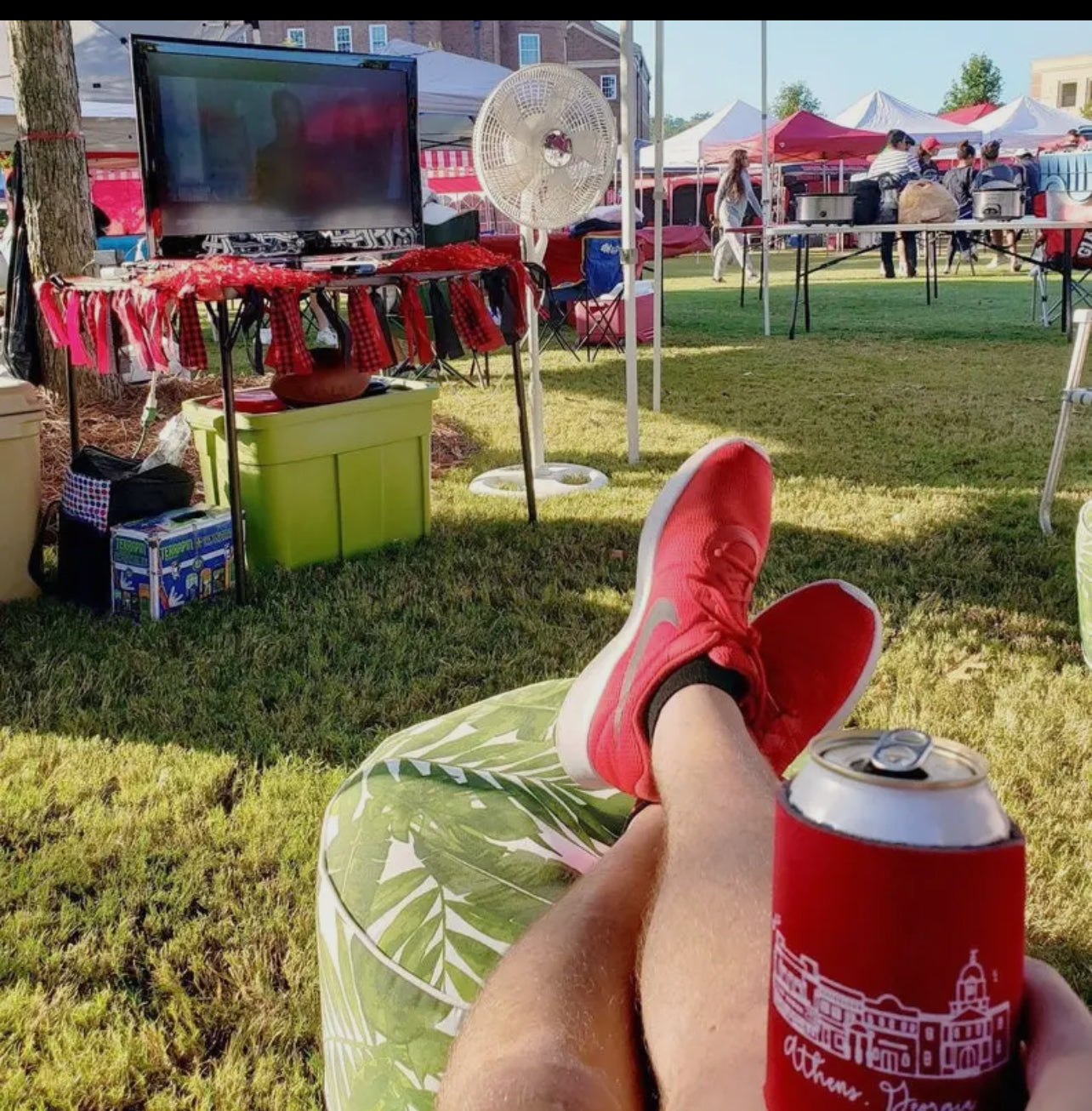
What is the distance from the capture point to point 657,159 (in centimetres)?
484

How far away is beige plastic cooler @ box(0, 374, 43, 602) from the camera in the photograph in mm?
3170

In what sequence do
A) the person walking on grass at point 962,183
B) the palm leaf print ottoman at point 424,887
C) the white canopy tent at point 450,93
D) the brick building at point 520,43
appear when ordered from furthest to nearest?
the brick building at point 520,43, the person walking on grass at point 962,183, the white canopy tent at point 450,93, the palm leaf print ottoman at point 424,887

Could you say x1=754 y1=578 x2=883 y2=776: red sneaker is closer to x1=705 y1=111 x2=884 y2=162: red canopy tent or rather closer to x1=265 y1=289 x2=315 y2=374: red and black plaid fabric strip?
x1=265 y1=289 x2=315 y2=374: red and black plaid fabric strip

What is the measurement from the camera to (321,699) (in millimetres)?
2586

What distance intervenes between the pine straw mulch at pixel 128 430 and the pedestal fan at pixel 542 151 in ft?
3.28

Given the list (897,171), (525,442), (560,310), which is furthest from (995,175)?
(525,442)

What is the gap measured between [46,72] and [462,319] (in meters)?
2.94

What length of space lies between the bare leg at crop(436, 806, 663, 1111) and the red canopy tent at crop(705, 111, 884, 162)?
19.4 metres

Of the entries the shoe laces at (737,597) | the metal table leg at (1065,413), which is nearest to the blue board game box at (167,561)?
the shoe laces at (737,597)

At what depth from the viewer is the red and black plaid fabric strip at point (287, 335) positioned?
2990mm

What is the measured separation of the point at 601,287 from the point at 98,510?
5.40 m

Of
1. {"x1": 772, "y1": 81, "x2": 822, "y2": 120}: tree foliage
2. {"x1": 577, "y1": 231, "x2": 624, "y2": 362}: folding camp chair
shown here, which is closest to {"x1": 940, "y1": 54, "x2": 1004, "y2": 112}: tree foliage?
{"x1": 772, "y1": 81, "x2": 822, "y2": 120}: tree foliage

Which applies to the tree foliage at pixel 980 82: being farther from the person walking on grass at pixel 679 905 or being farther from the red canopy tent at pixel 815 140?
the person walking on grass at pixel 679 905

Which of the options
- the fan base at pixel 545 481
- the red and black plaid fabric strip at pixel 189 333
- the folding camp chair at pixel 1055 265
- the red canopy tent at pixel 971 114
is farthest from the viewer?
the red canopy tent at pixel 971 114
